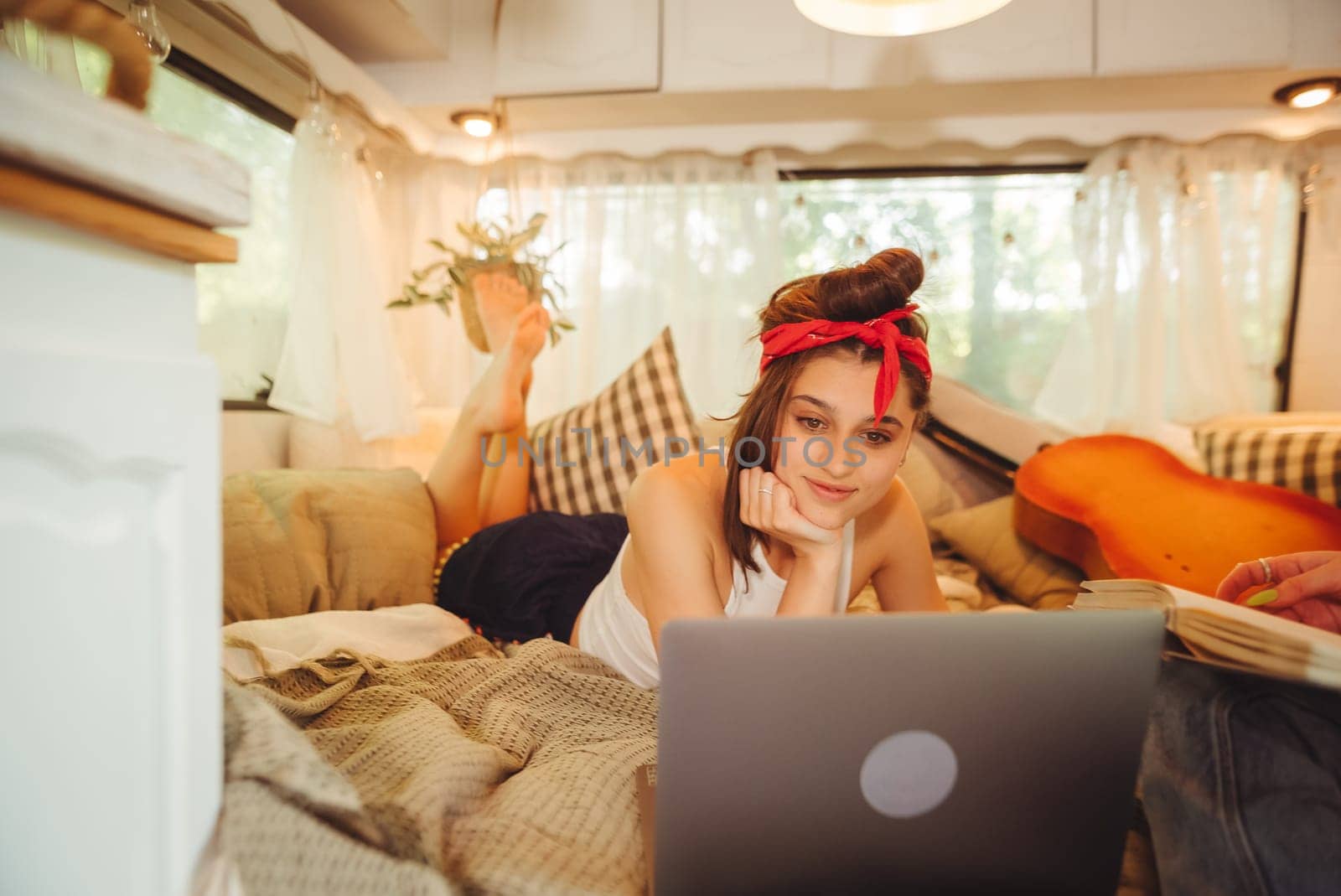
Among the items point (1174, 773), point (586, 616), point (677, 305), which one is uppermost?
point (677, 305)

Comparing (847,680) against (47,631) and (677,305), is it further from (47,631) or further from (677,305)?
(677,305)

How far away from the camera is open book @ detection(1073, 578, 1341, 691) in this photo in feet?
1.61

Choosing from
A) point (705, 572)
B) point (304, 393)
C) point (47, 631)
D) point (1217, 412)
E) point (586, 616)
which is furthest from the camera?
point (1217, 412)

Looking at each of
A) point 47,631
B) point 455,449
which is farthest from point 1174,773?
point 455,449

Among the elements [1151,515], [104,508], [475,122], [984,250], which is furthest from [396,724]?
[984,250]

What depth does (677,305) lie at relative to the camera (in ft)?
8.61

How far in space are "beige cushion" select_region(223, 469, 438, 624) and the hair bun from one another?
1.07 meters

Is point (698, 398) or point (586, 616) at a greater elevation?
point (698, 398)

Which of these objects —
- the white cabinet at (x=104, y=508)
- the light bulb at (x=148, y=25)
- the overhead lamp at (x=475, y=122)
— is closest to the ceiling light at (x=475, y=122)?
the overhead lamp at (x=475, y=122)

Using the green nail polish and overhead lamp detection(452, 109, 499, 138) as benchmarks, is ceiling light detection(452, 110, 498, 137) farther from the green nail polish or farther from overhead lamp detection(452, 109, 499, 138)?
the green nail polish

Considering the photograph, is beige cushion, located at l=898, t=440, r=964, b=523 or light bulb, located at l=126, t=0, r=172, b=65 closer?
light bulb, located at l=126, t=0, r=172, b=65

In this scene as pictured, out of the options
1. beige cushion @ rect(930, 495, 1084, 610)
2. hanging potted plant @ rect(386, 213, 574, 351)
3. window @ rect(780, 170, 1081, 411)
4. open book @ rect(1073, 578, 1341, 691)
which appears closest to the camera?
open book @ rect(1073, 578, 1341, 691)

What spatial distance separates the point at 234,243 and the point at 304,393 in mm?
1753

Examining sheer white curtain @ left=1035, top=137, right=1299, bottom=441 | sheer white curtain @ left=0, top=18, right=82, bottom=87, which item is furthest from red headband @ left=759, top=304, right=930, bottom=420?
sheer white curtain @ left=1035, top=137, right=1299, bottom=441
